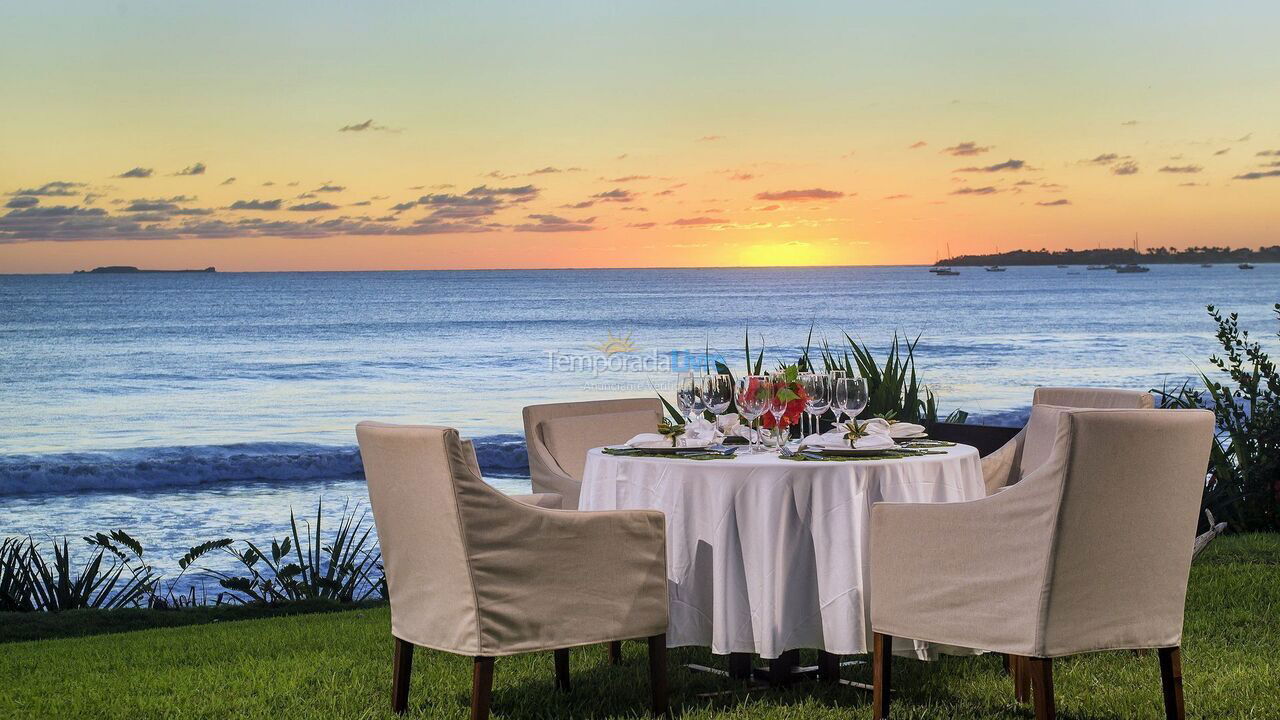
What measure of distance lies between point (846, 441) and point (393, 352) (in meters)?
25.6

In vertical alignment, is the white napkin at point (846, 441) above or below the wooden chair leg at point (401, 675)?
above

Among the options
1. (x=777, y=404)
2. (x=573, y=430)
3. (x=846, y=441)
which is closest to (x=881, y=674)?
(x=846, y=441)

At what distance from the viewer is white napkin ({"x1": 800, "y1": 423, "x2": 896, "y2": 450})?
357 cm

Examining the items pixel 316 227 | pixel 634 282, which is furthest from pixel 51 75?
pixel 634 282

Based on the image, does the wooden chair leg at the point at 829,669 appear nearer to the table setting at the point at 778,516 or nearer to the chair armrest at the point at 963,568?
the table setting at the point at 778,516

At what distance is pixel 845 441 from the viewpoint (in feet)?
11.9

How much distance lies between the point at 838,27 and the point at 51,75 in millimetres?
15195

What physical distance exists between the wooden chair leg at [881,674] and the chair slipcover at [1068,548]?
6 centimetres

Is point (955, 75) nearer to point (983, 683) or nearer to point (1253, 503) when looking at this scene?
point (1253, 503)

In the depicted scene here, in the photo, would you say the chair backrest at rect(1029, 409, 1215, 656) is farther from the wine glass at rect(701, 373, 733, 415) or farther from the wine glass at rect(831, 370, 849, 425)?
the wine glass at rect(701, 373, 733, 415)

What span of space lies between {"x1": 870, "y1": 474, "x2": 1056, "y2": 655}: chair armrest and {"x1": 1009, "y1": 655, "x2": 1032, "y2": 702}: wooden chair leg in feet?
1.97

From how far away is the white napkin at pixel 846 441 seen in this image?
357 cm

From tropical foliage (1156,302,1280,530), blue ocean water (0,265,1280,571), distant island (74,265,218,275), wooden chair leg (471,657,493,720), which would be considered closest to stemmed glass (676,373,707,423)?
wooden chair leg (471,657,493,720)

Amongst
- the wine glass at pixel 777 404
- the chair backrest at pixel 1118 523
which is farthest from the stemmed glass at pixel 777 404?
the chair backrest at pixel 1118 523
